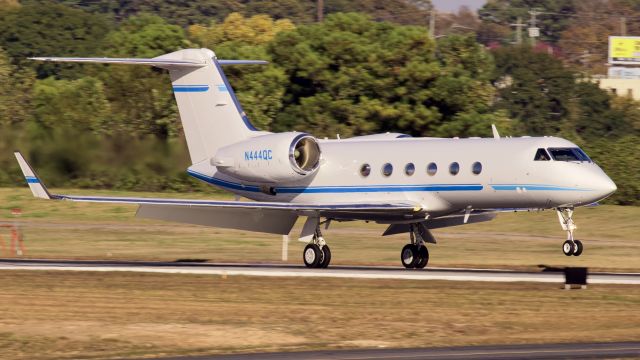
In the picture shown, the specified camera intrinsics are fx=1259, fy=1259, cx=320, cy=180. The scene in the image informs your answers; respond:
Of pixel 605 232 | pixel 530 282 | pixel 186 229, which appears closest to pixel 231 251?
pixel 186 229

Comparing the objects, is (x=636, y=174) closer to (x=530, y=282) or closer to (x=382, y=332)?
(x=530, y=282)

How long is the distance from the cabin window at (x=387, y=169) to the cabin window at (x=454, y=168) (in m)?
1.64

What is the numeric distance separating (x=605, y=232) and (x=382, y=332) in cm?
2744

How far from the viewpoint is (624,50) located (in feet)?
426

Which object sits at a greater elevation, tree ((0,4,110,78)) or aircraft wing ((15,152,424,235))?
tree ((0,4,110,78))

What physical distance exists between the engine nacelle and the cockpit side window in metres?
5.66

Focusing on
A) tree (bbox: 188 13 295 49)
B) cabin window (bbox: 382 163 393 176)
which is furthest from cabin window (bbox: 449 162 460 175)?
tree (bbox: 188 13 295 49)

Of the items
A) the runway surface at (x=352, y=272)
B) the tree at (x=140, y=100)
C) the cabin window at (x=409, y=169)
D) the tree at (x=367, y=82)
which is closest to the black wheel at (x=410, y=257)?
the runway surface at (x=352, y=272)

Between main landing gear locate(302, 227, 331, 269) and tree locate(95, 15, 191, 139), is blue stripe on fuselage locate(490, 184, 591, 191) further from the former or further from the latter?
tree locate(95, 15, 191, 139)

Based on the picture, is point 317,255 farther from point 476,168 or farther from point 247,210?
point 476,168

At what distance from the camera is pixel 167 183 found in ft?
159

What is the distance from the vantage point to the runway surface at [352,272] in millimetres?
26781

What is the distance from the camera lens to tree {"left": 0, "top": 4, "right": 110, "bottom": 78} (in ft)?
346

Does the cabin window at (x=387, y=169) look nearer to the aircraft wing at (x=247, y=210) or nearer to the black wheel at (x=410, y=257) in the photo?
the aircraft wing at (x=247, y=210)
